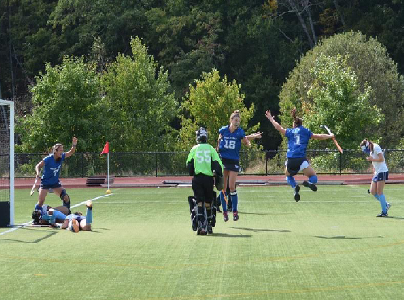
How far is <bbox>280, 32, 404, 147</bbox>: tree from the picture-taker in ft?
200

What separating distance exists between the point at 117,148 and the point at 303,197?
29.2 metres

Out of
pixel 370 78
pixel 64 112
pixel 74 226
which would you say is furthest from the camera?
pixel 370 78

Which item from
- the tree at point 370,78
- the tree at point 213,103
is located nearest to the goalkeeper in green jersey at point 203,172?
the tree at point 213,103

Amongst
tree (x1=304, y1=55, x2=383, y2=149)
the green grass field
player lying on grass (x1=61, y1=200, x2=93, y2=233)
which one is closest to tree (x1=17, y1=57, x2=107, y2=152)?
tree (x1=304, y1=55, x2=383, y2=149)

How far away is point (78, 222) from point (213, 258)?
5.42 m

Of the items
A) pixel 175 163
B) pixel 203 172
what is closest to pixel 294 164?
pixel 203 172

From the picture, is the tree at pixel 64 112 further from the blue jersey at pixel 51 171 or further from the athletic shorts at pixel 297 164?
the athletic shorts at pixel 297 164

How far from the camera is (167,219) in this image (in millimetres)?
20672

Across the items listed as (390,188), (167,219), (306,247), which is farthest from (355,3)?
(306,247)

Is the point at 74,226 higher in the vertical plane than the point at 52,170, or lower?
lower

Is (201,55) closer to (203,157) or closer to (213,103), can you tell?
(213,103)

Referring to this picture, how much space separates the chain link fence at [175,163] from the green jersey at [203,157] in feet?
92.9

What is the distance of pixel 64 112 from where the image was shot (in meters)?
51.2

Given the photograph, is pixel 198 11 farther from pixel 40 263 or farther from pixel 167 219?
pixel 40 263
